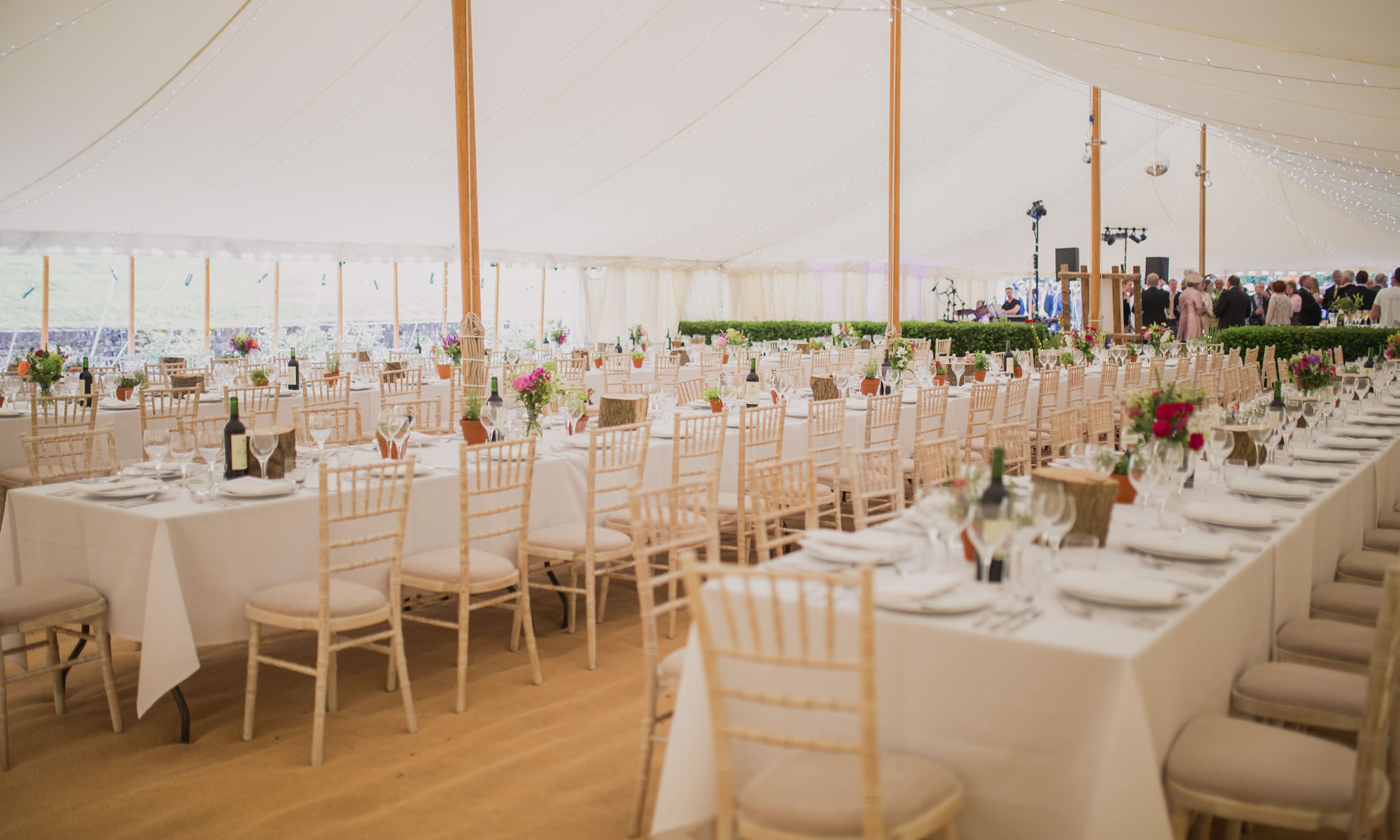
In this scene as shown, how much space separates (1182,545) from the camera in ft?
9.35

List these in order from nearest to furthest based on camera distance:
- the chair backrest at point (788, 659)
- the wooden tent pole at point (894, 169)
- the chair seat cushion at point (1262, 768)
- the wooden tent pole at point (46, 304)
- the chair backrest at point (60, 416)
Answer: the chair backrest at point (788, 659) → the chair seat cushion at point (1262, 768) → the chair backrest at point (60, 416) → the wooden tent pole at point (894, 169) → the wooden tent pole at point (46, 304)

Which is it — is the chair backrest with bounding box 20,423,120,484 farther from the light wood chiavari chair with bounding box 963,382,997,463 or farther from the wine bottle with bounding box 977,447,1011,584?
the light wood chiavari chair with bounding box 963,382,997,463

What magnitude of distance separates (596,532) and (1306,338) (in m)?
12.2

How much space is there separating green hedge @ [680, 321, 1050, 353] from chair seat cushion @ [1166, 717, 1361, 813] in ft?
32.6

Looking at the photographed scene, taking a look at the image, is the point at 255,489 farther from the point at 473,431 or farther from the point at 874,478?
Answer: the point at 874,478

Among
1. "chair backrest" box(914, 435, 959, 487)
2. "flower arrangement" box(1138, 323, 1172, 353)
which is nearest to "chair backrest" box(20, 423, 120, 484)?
"chair backrest" box(914, 435, 959, 487)

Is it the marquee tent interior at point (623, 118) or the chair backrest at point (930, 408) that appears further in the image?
the marquee tent interior at point (623, 118)

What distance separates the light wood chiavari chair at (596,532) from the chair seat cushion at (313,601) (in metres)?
0.76

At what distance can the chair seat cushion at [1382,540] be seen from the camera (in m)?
4.42

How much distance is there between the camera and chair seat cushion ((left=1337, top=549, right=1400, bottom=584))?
12.7 feet

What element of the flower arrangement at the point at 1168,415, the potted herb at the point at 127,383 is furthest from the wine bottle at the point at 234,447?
the potted herb at the point at 127,383

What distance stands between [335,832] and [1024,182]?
19.4 meters

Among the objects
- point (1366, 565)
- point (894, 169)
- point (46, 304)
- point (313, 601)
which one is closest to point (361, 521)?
point (313, 601)

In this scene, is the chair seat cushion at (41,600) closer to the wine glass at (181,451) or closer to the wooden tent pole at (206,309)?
the wine glass at (181,451)
